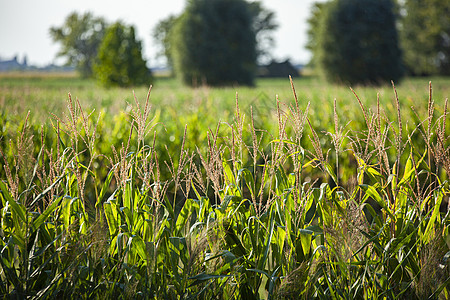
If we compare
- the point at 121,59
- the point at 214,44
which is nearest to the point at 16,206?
the point at 121,59

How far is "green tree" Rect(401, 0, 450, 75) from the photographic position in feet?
131

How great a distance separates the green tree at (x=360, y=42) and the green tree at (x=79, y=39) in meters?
33.0

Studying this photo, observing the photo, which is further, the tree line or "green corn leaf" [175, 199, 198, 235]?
the tree line

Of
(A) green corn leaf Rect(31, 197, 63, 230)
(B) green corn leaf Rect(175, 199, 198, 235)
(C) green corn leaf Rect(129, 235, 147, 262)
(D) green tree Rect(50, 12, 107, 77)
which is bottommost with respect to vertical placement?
(C) green corn leaf Rect(129, 235, 147, 262)

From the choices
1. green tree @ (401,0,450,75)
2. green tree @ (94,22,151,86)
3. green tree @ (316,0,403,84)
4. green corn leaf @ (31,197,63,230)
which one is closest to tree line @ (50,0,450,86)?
green tree @ (316,0,403,84)

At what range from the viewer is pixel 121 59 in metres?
18.2

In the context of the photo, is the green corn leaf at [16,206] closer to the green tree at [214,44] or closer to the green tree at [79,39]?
the green tree at [214,44]

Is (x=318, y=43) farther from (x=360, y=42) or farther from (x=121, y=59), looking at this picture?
(x=121, y=59)

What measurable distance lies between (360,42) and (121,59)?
17.0 metres

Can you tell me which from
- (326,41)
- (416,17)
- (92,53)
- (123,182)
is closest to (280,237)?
(123,182)

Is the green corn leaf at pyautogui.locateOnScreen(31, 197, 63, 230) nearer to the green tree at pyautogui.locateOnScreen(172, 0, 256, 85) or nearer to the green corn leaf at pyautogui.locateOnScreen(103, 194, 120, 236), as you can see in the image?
the green corn leaf at pyautogui.locateOnScreen(103, 194, 120, 236)

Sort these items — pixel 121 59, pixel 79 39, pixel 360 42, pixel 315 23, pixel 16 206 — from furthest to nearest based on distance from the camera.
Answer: pixel 79 39, pixel 315 23, pixel 360 42, pixel 121 59, pixel 16 206

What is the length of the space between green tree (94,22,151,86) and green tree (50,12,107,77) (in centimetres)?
3397

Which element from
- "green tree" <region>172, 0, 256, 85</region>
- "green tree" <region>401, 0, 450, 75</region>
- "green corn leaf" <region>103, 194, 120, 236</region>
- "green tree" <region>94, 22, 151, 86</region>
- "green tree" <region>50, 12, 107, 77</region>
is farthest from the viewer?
"green tree" <region>50, 12, 107, 77</region>
